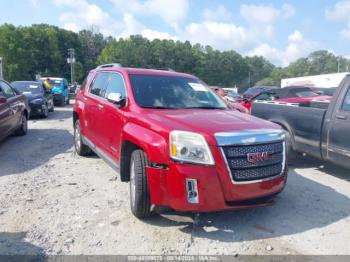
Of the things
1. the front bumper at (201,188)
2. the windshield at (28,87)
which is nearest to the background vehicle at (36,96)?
the windshield at (28,87)

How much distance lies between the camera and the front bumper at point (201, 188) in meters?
3.69

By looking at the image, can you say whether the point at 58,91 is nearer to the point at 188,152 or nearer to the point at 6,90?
the point at 6,90

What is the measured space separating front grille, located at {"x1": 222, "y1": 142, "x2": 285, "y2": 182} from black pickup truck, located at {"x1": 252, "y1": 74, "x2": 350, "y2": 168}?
2.05 m

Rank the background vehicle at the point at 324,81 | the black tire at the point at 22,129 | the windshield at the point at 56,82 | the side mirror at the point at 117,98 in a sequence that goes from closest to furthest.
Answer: the side mirror at the point at 117,98 < the black tire at the point at 22,129 < the windshield at the point at 56,82 < the background vehicle at the point at 324,81

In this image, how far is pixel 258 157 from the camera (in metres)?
3.98

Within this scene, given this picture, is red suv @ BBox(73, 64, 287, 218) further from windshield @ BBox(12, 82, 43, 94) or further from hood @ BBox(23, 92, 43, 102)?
windshield @ BBox(12, 82, 43, 94)

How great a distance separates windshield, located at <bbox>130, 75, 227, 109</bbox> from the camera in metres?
4.89

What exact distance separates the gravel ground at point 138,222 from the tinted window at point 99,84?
1459mm

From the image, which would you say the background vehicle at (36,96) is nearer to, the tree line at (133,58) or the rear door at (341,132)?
the rear door at (341,132)

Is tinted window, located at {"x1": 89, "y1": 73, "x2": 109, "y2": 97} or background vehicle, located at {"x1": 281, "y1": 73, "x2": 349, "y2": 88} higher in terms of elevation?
background vehicle, located at {"x1": 281, "y1": 73, "x2": 349, "y2": 88}

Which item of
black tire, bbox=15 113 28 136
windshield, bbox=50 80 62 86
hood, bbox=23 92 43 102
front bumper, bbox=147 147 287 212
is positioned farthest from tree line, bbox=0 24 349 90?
front bumper, bbox=147 147 287 212

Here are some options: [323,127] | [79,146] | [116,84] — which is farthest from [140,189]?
[79,146]

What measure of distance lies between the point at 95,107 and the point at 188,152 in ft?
9.42

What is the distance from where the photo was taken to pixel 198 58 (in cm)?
9769
